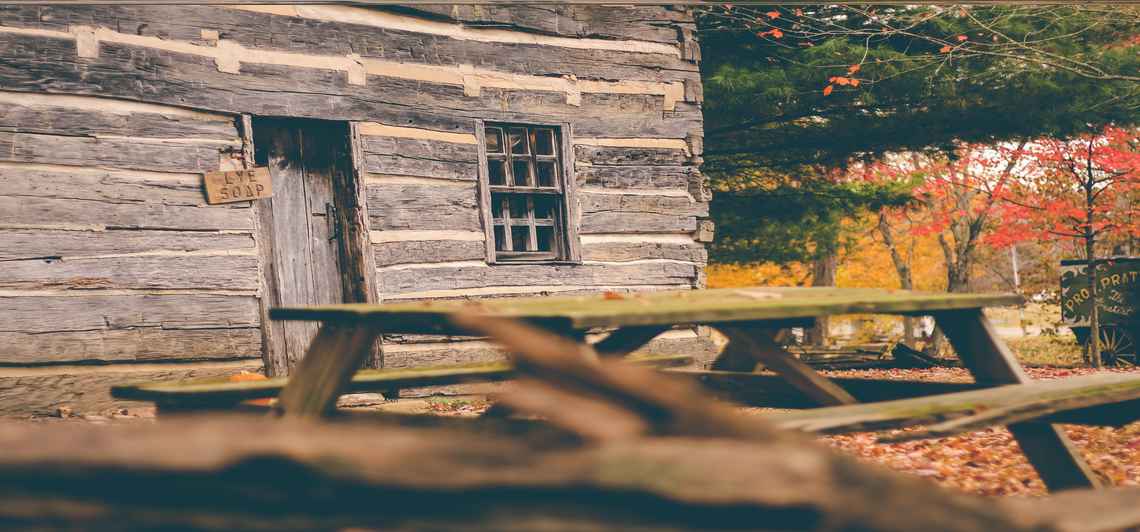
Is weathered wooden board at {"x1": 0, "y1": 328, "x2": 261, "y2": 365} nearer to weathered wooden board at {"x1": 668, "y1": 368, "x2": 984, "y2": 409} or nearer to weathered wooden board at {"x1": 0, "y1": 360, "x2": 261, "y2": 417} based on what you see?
weathered wooden board at {"x1": 0, "y1": 360, "x2": 261, "y2": 417}

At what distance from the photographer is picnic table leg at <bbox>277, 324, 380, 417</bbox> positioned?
138 inches

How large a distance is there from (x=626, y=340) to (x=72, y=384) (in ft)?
15.8

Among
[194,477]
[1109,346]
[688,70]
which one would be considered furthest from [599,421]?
[1109,346]

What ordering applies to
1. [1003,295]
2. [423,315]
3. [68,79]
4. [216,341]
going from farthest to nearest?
[216,341]
[68,79]
[1003,295]
[423,315]

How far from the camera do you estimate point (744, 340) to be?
4.51 meters

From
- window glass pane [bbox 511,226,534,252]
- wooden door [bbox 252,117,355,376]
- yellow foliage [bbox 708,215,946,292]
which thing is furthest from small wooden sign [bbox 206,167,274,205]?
yellow foliage [bbox 708,215,946,292]

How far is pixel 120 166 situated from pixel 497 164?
3422mm

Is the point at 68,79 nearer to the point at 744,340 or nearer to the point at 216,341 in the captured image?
the point at 216,341

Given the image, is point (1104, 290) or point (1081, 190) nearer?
point (1104, 290)

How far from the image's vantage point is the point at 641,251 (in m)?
10.3

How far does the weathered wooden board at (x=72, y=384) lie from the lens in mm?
7066

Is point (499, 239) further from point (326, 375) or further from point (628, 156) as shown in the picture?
point (326, 375)

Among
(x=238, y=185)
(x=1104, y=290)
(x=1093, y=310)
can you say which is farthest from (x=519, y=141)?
(x=1104, y=290)

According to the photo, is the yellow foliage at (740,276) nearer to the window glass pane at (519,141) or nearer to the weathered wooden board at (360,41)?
the weathered wooden board at (360,41)
